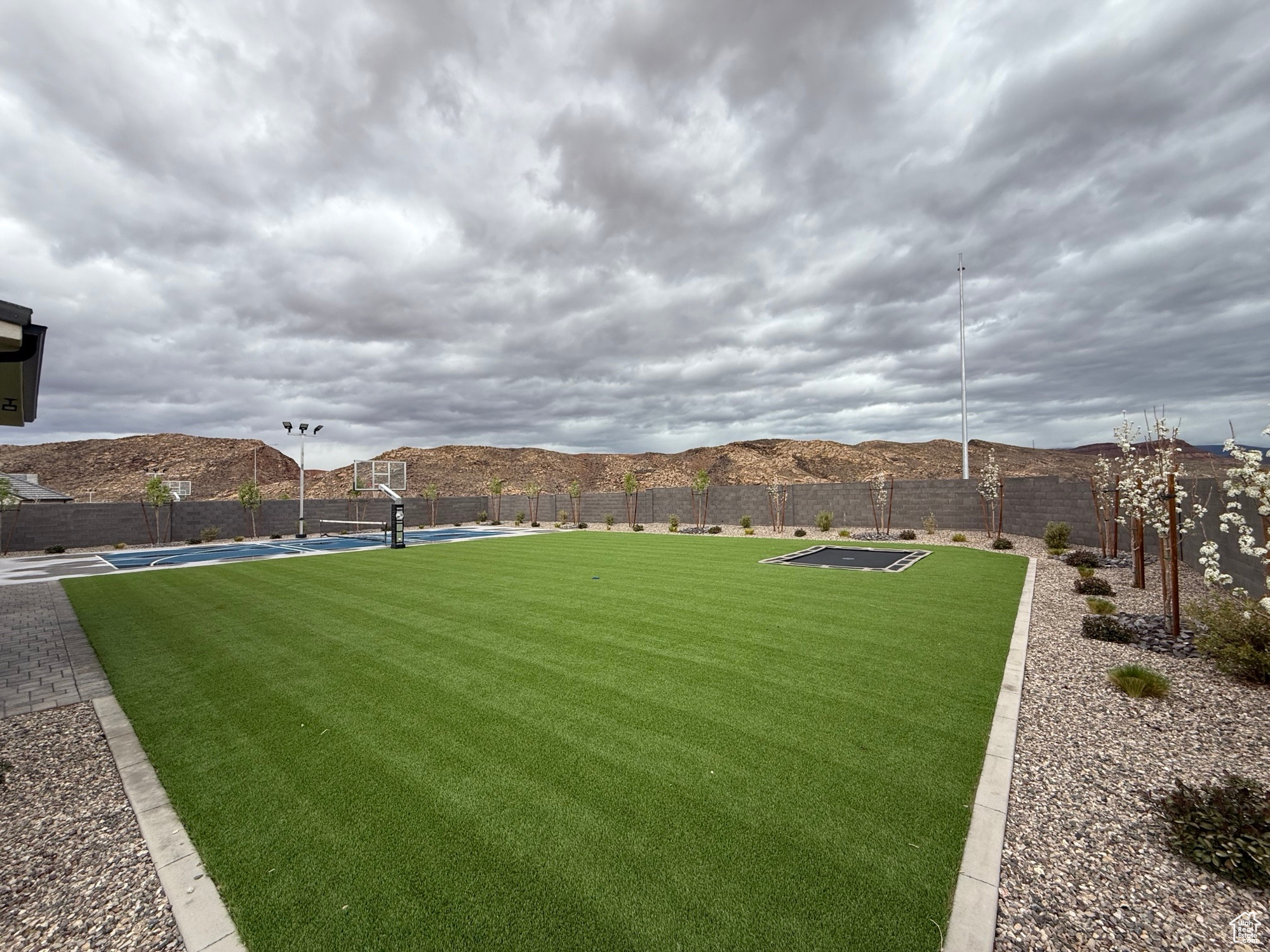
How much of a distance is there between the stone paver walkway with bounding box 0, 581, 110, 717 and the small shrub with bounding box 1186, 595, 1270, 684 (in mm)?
9768

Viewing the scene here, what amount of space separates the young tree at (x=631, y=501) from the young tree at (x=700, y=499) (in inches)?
121

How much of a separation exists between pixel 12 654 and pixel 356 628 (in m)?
3.68

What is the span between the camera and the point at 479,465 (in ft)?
204

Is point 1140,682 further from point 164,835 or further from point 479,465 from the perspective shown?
point 479,465

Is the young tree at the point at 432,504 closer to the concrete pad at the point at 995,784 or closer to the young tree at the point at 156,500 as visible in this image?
the young tree at the point at 156,500

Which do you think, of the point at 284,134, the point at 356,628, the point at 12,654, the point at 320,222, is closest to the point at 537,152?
the point at 284,134

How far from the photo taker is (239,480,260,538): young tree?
2083cm

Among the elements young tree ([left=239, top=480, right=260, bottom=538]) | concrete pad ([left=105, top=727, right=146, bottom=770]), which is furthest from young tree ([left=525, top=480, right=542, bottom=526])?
concrete pad ([left=105, top=727, right=146, bottom=770])

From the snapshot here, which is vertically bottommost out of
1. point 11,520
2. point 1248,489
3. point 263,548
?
point 263,548

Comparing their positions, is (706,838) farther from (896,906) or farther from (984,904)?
(984,904)

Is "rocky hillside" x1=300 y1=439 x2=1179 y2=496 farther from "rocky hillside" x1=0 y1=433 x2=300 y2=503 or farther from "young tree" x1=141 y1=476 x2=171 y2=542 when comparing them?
"young tree" x1=141 y1=476 x2=171 y2=542

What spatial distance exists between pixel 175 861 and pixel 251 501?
23.7 m

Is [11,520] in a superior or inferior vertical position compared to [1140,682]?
superior

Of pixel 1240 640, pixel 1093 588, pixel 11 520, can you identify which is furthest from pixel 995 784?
pixel 11 520
